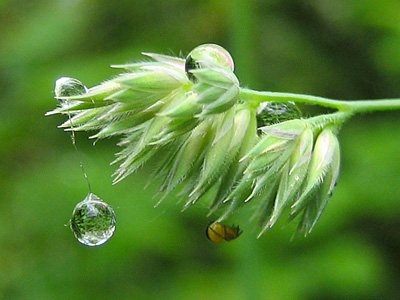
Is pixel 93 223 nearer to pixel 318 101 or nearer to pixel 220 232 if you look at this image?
pixel 220 232

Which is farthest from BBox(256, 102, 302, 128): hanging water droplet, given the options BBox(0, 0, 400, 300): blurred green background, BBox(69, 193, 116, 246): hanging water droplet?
BBox(0, 0, 400, 300): blurred green background

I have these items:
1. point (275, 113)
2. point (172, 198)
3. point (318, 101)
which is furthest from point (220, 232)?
point (172, 198)

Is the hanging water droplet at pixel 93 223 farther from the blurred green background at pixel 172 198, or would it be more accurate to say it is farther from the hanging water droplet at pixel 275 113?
the blurred green background at pixel 172 198

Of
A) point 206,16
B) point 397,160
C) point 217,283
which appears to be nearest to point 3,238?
point 217,283

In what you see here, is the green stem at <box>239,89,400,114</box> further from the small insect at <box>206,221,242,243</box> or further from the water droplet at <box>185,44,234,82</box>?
the small insect at <box>206,221,242,243</box>

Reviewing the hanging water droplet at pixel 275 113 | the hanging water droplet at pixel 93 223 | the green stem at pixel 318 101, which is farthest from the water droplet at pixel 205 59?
the hanging water droplet at pixel 93 223

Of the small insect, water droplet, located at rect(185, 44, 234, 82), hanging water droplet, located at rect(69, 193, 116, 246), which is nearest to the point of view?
water droplet, located at rect(185, 44, 234, 82)

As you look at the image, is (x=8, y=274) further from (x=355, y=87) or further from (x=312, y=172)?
(x=355, y=87)
